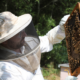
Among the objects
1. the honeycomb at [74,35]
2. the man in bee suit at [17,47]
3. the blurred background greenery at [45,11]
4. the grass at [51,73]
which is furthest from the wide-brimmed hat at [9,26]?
the grass at [51,73]

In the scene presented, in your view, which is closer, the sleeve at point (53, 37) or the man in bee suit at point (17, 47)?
the man in bee suit at point (17, 47)

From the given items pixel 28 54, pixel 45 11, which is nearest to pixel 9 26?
pixel 28 54

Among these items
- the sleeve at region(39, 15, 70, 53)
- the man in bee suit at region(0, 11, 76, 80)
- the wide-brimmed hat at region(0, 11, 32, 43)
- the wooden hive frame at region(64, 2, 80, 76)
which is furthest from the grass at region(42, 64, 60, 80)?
the wide-brimmed hat at region(0, 11, 32, 43)

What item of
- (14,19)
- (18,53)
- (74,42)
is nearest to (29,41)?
(18,53)

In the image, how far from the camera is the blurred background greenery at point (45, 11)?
3379 millimetres

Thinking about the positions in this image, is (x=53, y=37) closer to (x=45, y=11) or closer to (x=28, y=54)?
(x=28, y=54)

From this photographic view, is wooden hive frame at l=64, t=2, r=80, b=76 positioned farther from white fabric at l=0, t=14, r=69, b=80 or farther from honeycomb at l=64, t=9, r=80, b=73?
white fabric at l=0, t=14, r=69, b=80

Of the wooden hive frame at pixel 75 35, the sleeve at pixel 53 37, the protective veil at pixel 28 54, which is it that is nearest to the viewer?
the wooden hive frame at pixel 75 35

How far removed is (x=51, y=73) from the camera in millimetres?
3990

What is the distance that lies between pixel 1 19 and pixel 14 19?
0.53 feet

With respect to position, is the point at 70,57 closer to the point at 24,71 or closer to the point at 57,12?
the point at 24,71

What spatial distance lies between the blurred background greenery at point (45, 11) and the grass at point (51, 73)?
0.44 metres

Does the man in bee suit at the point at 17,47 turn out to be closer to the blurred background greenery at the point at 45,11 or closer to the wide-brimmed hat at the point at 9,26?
the wide-brimmed hat at the point at 9,26

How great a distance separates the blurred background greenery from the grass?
44 centimetres
